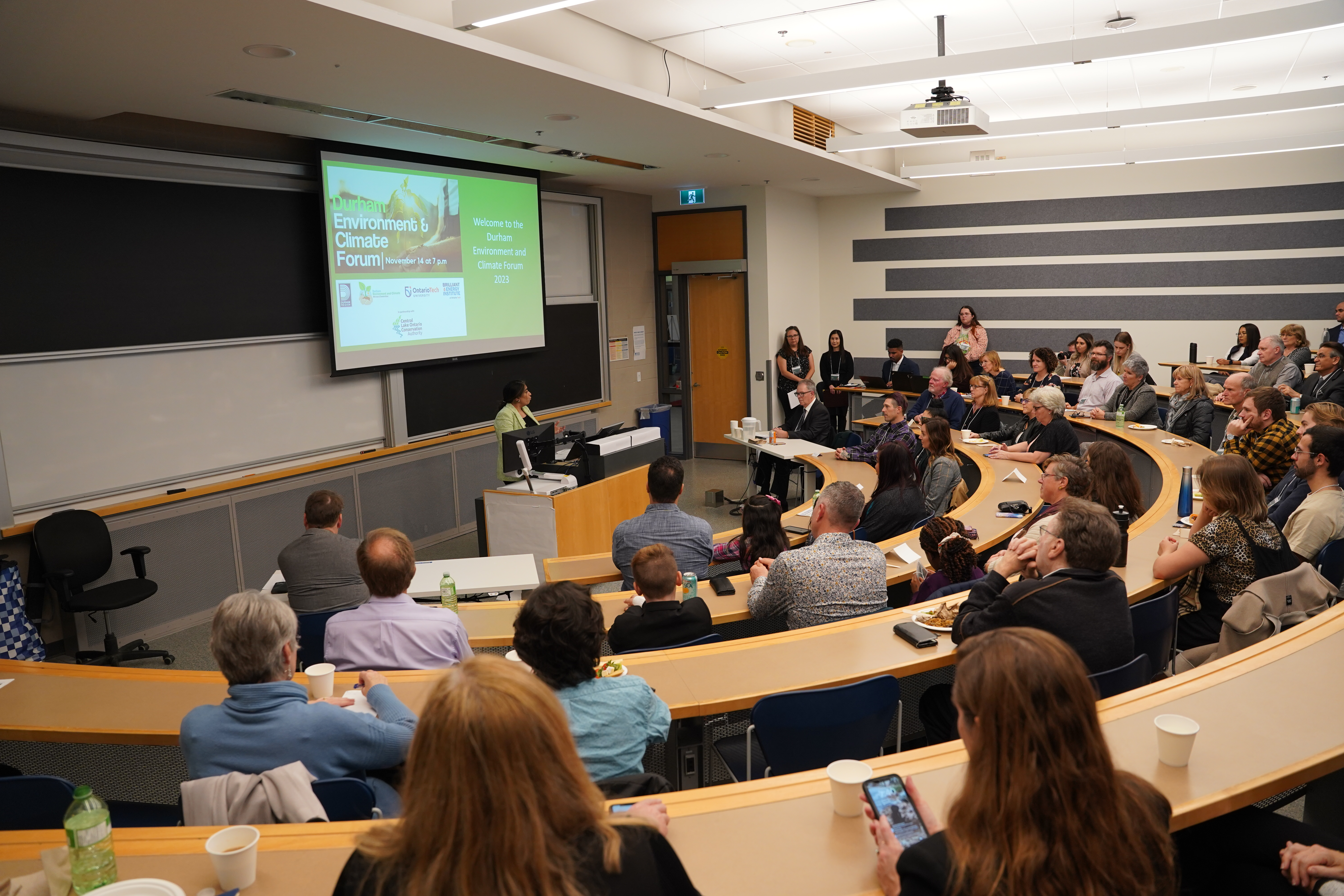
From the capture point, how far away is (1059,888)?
1307 millimetres

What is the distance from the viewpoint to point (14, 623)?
15.4ft

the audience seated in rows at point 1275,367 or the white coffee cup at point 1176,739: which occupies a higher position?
the audience seated in rows at point 1275,367

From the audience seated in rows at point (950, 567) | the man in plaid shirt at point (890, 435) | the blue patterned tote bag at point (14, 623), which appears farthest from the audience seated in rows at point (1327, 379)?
the blue patterned tote bag at point (14, 623)

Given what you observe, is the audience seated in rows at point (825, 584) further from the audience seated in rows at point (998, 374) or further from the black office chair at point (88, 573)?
the audience seated in rows at point (998, 374)

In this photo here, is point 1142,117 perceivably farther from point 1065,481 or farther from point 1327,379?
point 1065,481

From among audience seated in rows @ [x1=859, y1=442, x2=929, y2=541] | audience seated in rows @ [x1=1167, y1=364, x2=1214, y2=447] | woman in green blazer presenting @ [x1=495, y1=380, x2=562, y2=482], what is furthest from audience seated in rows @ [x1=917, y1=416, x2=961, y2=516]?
woman in green blazer presenting @ [x1=495, y1=380, x2=562, y2=482]

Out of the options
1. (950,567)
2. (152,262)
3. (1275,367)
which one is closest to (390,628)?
(950,567)

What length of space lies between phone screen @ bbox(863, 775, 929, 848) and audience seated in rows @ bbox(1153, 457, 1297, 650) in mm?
2193

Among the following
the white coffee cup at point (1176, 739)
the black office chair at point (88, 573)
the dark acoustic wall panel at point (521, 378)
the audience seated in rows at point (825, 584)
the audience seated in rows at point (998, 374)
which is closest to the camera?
the white coffee cup at point (1176, 739)

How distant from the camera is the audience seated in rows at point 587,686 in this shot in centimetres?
210

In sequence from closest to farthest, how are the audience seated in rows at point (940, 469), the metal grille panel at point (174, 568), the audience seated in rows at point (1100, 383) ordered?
the metal grille panel at point (174, 568), the audience seated in rows at point (940, 469), the audience seated in rows at point (1100, 383)

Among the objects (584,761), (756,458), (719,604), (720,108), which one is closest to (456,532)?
(756,458)

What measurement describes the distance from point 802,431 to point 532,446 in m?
2.86

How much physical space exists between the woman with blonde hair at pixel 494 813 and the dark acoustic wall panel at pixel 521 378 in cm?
664
